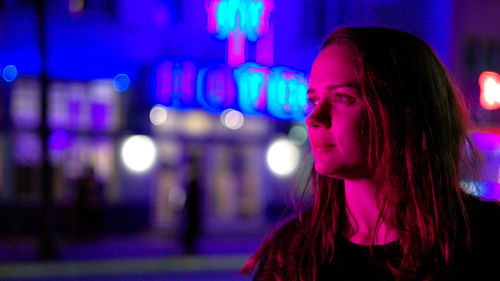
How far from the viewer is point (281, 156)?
628 inches

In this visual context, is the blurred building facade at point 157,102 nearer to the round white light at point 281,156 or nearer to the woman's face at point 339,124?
the round white light at point 281,156

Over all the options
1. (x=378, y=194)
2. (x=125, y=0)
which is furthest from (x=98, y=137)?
(x=378, y=194)

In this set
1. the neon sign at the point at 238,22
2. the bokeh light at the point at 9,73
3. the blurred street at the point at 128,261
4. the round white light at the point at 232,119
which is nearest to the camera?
the blurred street at the point at 128,261

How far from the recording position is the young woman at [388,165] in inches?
51.6

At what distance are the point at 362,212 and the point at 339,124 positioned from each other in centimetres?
24

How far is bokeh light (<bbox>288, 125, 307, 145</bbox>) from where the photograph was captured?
15820 mm

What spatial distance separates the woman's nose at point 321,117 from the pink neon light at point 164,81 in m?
12.2

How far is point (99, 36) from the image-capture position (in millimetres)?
14320

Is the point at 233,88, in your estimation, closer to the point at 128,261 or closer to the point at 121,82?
the point at 121,82

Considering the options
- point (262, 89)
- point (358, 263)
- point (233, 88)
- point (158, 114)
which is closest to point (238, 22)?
point (233, 88)

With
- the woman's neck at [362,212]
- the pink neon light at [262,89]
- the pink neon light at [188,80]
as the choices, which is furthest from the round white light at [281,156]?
the woman's neck at [362,212]

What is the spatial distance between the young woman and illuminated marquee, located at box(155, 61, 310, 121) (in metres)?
12.0

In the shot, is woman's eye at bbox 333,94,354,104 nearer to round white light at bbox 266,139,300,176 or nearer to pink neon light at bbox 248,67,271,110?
pink neon light at bbox 248,67,271,110

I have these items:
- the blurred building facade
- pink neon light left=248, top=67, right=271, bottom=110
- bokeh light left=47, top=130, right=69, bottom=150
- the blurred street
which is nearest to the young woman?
the blurred street
